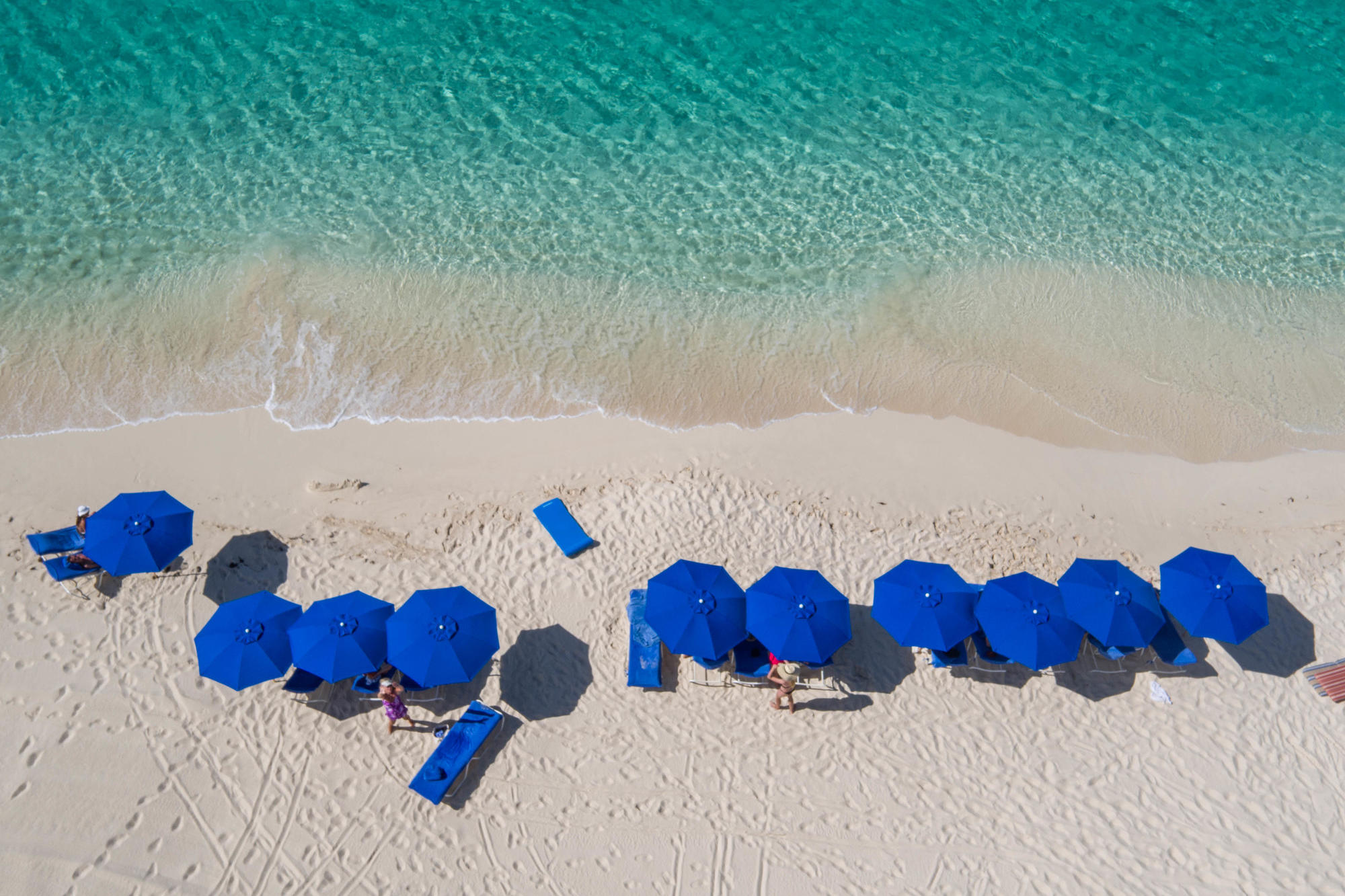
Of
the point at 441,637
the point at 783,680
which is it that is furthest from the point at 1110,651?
the point at 441,637

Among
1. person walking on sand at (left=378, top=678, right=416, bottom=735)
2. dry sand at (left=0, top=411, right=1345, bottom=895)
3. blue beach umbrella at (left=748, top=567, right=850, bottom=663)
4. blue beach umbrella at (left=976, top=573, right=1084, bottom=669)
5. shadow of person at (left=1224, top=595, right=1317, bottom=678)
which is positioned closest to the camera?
dry sand at (left=0, top=411, right=1345, bottom=895)

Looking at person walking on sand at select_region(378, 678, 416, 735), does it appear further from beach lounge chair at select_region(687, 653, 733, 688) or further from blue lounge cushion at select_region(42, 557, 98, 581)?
blue lounge cushion at select_region(42, 557, 98, 581)

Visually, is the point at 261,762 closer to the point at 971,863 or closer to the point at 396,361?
the point at 396,361

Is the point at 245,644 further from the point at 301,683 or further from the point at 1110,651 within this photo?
the point at 1110,651

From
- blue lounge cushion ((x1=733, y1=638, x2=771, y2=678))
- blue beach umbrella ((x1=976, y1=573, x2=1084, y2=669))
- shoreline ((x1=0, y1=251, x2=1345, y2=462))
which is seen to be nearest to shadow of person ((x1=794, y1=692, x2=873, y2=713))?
blue lounge cushion ((x1=733, y1=638, x2=771, y2=678))

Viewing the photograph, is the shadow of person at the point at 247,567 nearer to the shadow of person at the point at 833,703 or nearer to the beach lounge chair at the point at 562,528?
the beach lounge chair at the point at 562,528

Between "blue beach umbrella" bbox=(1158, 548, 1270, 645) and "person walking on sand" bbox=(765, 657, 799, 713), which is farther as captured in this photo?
"blue beach umbrella" bbox=(1158, 548, 1270, 645)
